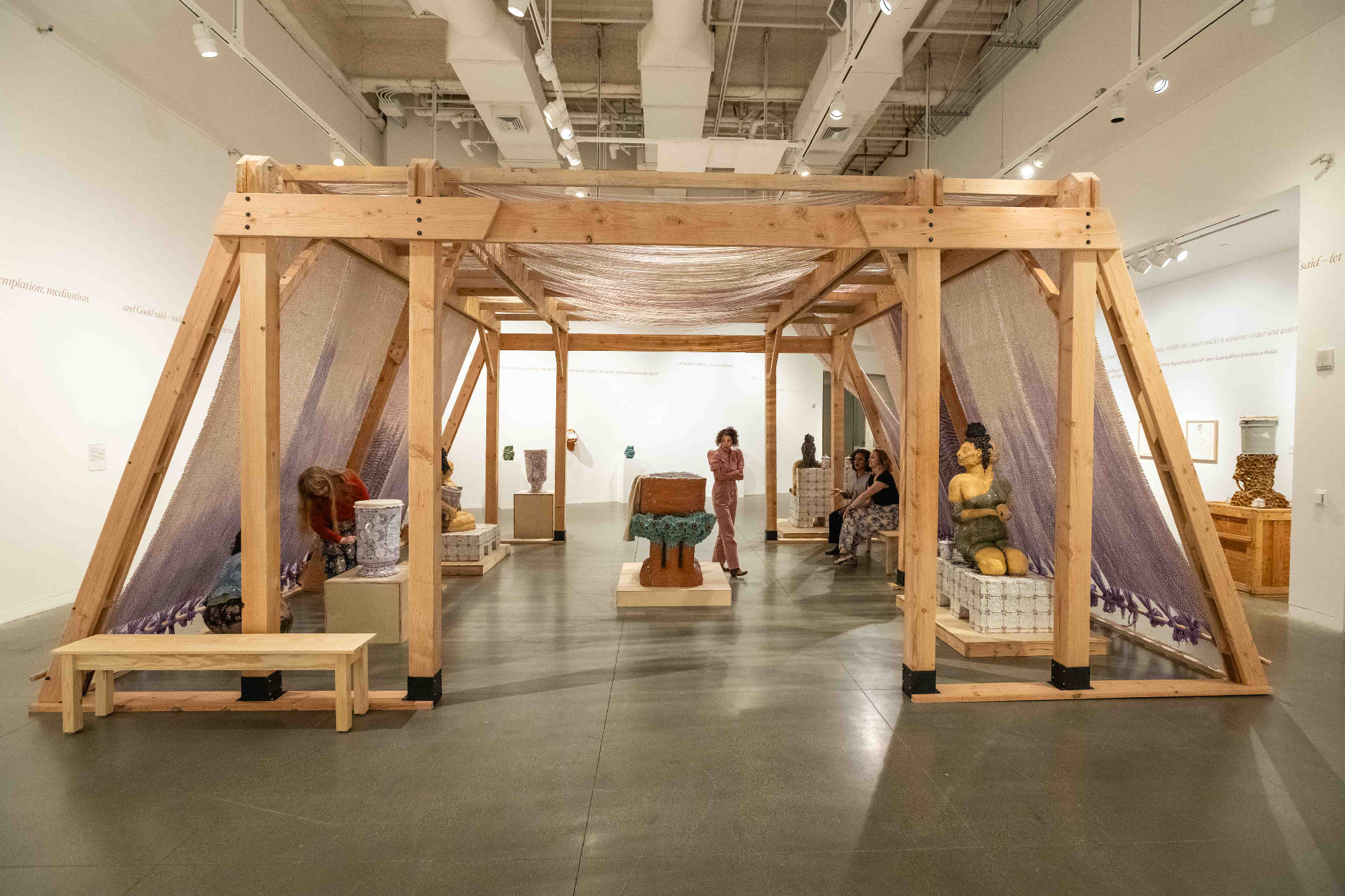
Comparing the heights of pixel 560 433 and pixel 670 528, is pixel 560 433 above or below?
above

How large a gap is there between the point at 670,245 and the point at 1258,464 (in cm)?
565

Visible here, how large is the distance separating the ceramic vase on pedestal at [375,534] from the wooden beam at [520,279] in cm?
171

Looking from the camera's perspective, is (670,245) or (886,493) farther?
(886,493)

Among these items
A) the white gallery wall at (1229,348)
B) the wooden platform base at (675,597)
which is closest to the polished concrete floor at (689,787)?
the wooden platform base at (675,597)

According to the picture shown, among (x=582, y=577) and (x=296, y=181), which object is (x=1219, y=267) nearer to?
(x=582, y=577)

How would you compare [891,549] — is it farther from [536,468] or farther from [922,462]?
[536,468]

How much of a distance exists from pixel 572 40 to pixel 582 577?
5.89m

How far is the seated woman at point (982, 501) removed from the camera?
4.52m

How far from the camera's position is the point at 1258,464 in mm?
5883

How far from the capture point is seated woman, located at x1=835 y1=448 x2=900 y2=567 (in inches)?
262

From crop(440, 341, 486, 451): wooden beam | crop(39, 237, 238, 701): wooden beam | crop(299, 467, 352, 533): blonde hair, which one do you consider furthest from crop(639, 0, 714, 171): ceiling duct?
crop(299, 467, 352, 533): blonde hair

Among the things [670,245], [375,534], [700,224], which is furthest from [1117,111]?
[375,534]

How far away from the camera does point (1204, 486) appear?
7.69 meters

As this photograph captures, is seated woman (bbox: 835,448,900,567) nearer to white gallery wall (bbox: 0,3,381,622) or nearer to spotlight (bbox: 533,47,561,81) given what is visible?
spotlight (bbox: 533,47,561,81)
